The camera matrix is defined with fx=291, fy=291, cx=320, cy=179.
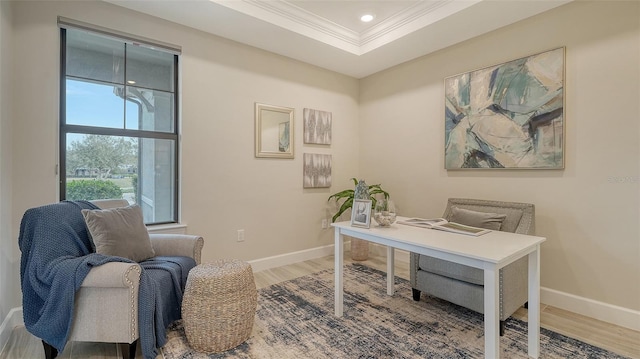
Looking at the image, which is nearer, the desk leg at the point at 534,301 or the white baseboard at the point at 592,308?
the desk leg at the point at 534,301

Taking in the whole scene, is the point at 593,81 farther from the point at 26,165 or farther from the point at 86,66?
the point at 26,165

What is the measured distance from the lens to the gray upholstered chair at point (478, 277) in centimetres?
199

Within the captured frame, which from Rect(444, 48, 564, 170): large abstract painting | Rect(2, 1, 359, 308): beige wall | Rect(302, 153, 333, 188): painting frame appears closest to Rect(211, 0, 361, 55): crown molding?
Rect(2, 1, 359, 308): beige wall

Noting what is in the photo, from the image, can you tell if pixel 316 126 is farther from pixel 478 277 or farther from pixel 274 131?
pixel 478 277

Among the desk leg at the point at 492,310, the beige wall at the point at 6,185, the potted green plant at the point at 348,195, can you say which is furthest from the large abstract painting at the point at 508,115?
the beige wall at the point at 6,185

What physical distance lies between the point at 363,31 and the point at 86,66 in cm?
266

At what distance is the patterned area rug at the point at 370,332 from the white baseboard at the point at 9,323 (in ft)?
3.23

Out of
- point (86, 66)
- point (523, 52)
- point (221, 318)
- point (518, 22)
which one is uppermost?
point (518, 22)

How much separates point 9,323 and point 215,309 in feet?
4.96

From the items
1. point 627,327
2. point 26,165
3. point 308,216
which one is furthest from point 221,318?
point 627,327

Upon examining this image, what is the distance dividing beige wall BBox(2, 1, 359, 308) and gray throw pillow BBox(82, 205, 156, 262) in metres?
0.68

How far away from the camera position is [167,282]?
73.5 inches

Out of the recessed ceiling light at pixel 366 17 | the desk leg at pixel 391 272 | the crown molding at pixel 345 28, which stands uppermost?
the recessed ceiling light at pixel 366 17

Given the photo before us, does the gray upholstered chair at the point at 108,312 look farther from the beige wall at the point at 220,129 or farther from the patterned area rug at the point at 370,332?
the beige wall at the point at 220,129
